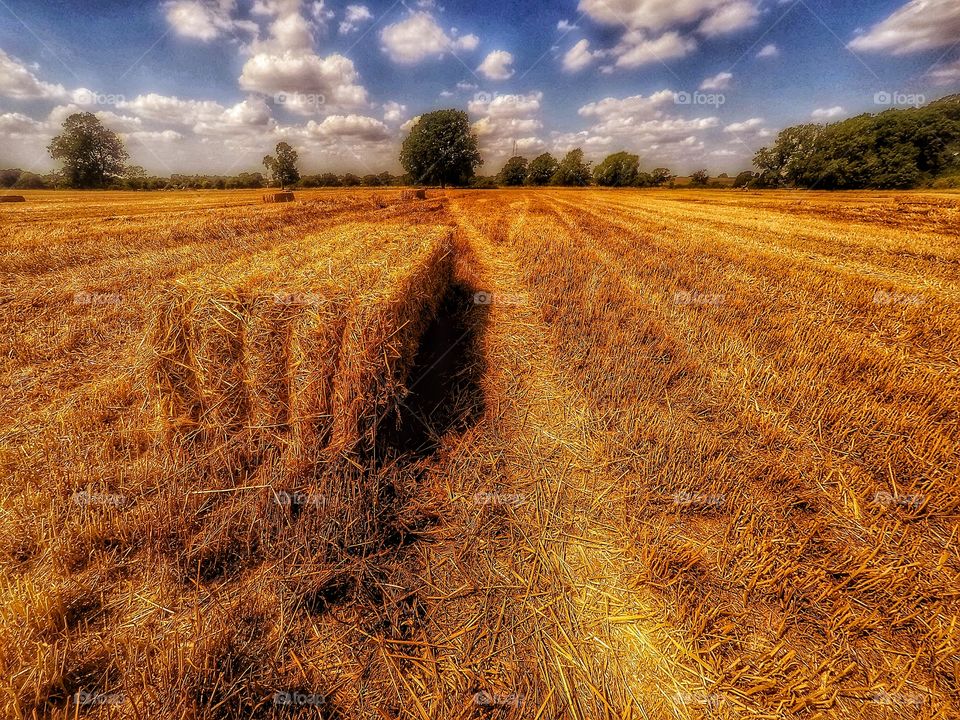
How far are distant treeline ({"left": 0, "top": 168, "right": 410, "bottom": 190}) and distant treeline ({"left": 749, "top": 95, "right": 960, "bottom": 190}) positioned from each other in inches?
2699

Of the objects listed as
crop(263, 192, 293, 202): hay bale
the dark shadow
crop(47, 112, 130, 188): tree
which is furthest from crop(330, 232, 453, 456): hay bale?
crop(47, 112, 130, 188): tree

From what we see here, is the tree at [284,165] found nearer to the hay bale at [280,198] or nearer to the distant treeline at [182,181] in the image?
the distant treeline at [182,181]

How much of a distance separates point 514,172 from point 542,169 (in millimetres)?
6756

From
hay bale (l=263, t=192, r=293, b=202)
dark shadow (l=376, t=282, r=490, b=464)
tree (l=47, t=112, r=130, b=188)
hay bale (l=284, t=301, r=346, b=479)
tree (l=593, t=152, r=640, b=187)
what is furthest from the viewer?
tree (l=593, t=152, r=640, b=187)

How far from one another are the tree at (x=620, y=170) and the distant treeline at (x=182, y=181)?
1833 inches

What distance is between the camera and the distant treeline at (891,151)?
154 feet

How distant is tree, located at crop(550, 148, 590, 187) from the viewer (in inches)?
3169

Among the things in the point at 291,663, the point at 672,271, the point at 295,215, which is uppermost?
the point at 295,215

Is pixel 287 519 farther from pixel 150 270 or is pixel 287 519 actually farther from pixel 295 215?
pixel 295 215

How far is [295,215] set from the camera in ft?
56.2

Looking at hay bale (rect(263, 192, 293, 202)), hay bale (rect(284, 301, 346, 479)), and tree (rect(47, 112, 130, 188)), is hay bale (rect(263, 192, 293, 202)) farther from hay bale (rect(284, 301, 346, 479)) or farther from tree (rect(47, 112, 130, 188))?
tree (rect(47, 112, 130, 188))

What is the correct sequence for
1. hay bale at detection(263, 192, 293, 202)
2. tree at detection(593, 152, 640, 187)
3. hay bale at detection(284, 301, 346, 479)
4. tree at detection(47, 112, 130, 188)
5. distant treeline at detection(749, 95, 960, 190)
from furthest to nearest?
1. tree at detection(593, 152, 640, 187)
2. tree at detection(47, 112, 130, 188)
3. distant treeline at detection(749, 95, 960, 190)
4. hay bale at detection(263, 192, 293, 202)
5. hay bale at detection(284, 301, 346, 479)

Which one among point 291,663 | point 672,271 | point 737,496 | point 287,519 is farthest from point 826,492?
point 672,271

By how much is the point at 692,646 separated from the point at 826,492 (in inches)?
89.1
